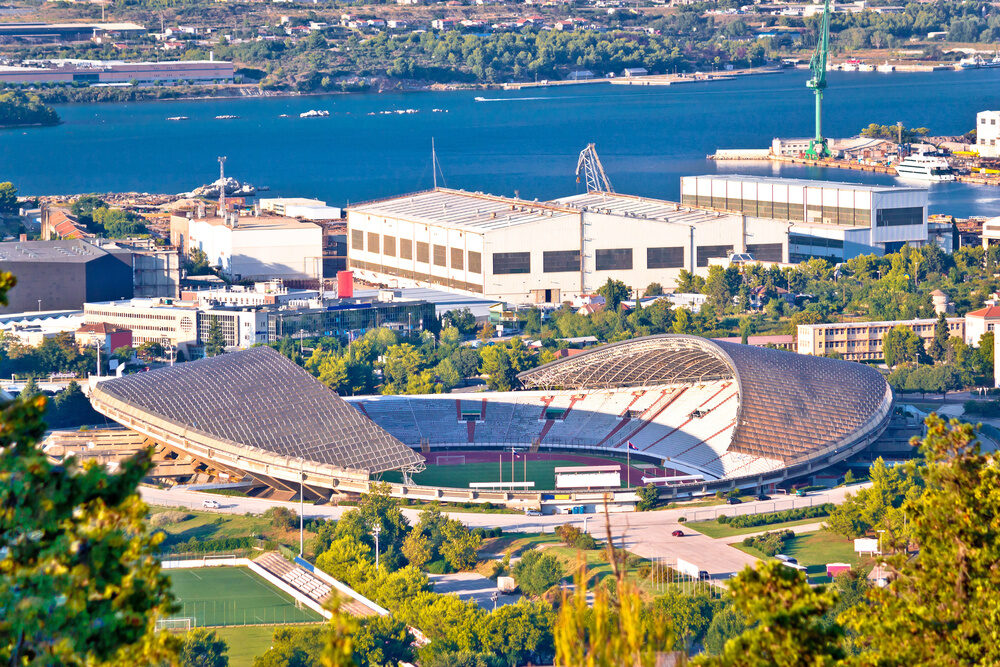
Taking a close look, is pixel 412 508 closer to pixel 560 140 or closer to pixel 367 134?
pixel 560 140

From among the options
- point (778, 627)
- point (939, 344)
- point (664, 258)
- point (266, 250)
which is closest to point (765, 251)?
point (664, 258)

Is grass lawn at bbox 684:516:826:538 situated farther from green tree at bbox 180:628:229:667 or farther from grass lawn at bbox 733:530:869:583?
green tree at bbox 180:628:229:667

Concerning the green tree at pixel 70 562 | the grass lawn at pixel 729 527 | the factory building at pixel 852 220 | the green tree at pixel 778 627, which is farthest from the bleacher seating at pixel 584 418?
the green tree at pixel 70 562

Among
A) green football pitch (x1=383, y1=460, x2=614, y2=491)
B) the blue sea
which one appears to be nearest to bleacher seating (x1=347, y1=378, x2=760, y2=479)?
green football pitch (x1=383, y1=460, x2=614, y2=491)

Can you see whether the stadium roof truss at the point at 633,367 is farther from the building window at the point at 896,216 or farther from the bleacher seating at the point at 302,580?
the building window at the point at 896,216

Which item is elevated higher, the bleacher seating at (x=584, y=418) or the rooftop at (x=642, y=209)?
the rooftop at (x=642, y=209)

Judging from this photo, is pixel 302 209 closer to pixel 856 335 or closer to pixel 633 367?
pixel 856 335

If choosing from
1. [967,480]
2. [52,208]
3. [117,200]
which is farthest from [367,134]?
[967,480]
